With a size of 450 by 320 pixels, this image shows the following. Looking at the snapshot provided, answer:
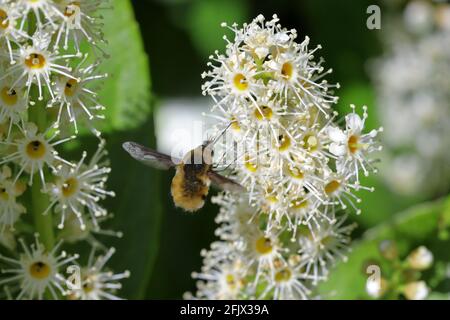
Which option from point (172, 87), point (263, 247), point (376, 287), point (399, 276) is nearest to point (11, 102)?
point (263, 247)

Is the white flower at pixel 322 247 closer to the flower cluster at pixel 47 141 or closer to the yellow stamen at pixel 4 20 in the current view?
the flower cluster at pixel 47 141

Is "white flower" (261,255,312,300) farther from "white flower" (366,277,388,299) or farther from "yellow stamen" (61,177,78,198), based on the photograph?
"yellow stamen" (61,177,78,198)

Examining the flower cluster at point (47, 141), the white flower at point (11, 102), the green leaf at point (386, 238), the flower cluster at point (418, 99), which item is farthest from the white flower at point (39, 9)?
the flower cluster at point (418, 99)

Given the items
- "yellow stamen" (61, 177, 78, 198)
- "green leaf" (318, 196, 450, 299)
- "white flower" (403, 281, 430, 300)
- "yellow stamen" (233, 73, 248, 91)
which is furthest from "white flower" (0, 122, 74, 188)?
"white flower" (403, 281, 430, 300)

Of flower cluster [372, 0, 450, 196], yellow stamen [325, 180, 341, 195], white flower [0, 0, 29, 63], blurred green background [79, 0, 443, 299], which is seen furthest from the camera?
flower cluster [372, 0, 450, 196]

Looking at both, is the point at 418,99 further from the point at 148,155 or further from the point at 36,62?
the point at 36,62

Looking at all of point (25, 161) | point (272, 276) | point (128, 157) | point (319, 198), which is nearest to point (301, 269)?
point (272, 276)

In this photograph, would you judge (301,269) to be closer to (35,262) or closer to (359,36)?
(35,262)
